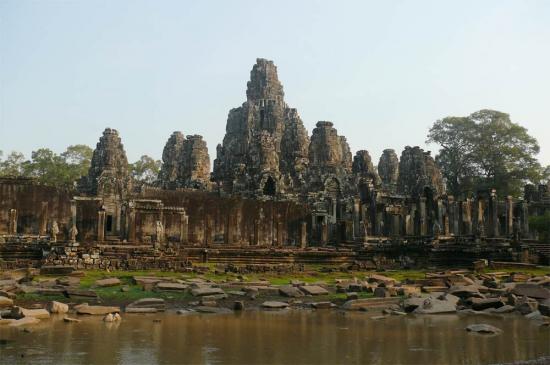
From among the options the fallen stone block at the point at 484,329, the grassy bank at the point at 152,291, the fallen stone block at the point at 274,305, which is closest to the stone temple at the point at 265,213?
the grassy bank at the point at 152,291

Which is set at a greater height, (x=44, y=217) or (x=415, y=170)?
(x=415, y=170)

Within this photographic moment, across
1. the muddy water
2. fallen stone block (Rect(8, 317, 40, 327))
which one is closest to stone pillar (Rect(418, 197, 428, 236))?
the muddy water

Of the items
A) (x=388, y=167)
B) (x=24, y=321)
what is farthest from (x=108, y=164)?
(x=24, y=321)

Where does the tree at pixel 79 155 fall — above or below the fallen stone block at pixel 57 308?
above

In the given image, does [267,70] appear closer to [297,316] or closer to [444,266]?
[444,266]

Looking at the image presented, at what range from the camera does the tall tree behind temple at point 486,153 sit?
56.2 m

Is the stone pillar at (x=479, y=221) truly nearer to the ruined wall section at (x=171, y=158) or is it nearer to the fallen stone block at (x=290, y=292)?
the fallen stone block at (x=290, y=292)

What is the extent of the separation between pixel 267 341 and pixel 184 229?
2420cm

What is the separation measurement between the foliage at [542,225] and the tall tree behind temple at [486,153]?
13.3 m

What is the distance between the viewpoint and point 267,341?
32.8 ft

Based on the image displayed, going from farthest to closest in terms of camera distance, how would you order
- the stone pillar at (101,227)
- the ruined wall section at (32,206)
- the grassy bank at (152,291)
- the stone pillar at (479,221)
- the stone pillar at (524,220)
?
the stone pillar at (524,220) < the ruined wall section at (32,206) < the stone pillar at (479,221) < the stone pillar at (101,227) < the grassy bank at (152,291)

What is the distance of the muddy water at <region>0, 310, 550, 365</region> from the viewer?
8.49m

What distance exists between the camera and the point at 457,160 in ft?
196

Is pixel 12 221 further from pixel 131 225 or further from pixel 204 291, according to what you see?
pixel 204 291
